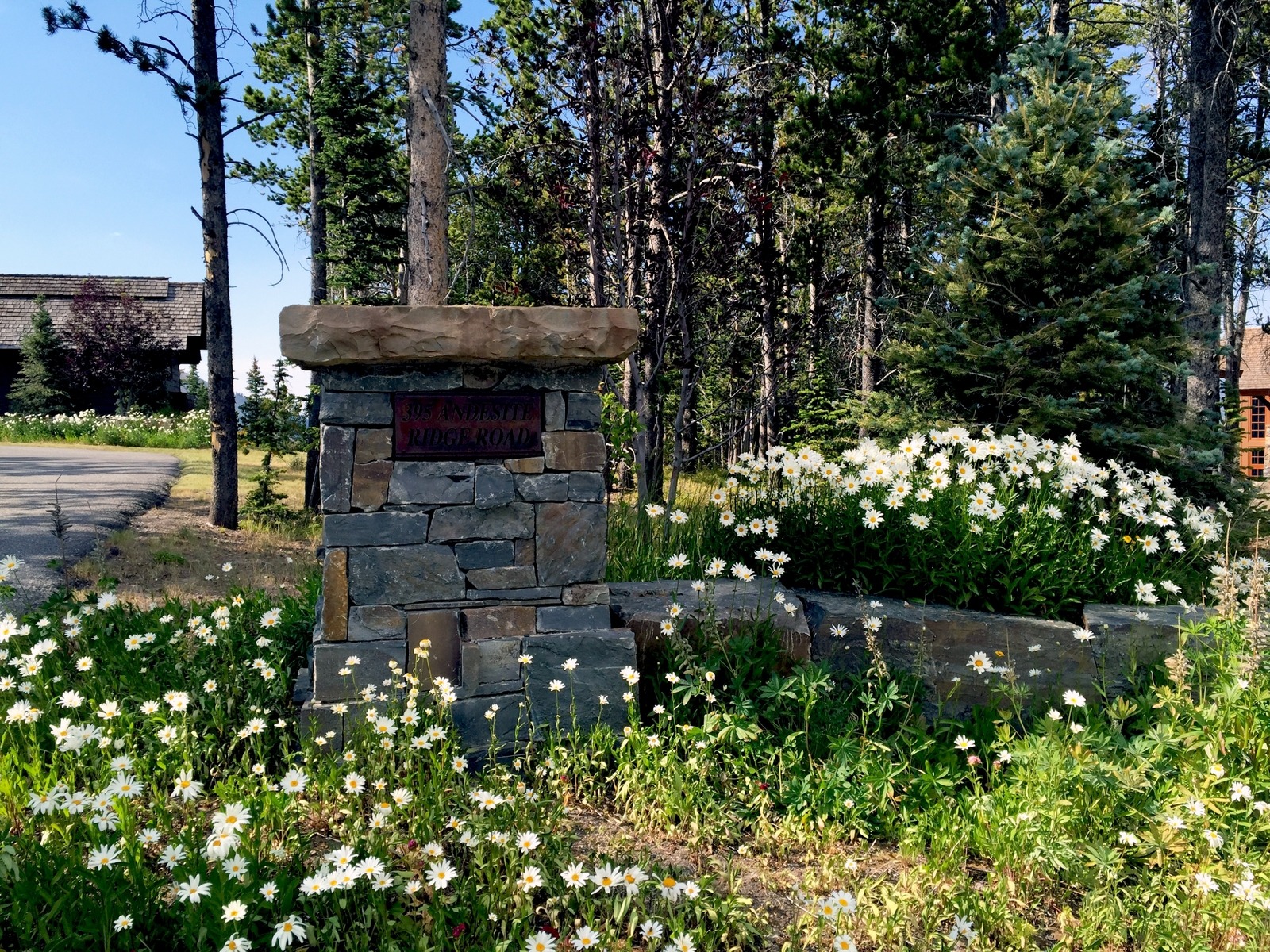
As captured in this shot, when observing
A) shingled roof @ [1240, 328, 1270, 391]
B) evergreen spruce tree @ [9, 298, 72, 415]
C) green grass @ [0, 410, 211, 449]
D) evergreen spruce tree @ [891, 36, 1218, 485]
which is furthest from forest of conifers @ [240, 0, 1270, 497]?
evergreen spruce tree @ [9, 298, 72, 415]

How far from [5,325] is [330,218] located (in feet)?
59.7

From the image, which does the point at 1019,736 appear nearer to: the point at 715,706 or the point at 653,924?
the point at 715,706

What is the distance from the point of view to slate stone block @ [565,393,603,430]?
3844mm

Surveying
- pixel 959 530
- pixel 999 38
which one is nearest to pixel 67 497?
pixel 959 530

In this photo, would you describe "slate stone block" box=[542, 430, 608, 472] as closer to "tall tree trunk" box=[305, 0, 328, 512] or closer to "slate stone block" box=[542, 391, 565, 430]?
"slate stone block" box=[542, 391, 565, 430]

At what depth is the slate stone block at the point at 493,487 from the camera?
3.73 metres

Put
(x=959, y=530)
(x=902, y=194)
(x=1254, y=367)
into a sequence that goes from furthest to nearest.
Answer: (x=1254, y=367) < (x=902, y=194) < (x=959, y=530)

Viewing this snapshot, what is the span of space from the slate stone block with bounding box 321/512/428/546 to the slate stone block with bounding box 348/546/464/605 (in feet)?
0.11

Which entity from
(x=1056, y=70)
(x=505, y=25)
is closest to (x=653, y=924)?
(x=1056, y=70)

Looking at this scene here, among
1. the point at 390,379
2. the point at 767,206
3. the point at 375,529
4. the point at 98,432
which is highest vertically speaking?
the point at 767,206

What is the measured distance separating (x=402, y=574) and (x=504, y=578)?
1.47 ft

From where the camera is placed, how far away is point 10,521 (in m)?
8.35

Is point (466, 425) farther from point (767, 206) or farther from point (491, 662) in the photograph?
point (767, 206)

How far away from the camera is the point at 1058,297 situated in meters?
6.96
